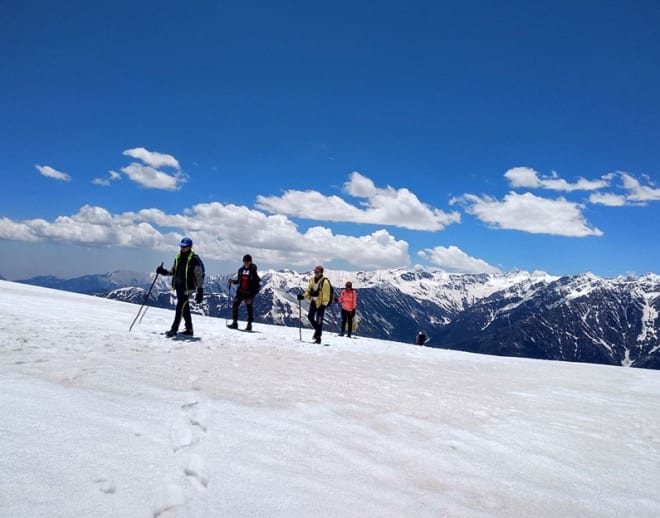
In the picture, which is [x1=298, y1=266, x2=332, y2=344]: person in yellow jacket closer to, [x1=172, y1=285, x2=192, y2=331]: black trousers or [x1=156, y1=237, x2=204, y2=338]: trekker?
[x1=156, y1=237, x2=204, y2=338]: trekker

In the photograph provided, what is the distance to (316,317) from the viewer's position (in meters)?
19.1

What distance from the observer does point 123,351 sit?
416 inches

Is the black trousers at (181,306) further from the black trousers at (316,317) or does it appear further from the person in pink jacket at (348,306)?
the person in pink jacket at (348,306)

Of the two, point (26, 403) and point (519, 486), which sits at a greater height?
point (26, 403)

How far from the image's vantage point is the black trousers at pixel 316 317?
706 inches

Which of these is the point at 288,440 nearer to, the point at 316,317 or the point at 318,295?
the point at 316,317

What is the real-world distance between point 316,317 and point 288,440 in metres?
13.3

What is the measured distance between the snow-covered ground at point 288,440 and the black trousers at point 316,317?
237 inches

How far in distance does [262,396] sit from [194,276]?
7989 millimetres

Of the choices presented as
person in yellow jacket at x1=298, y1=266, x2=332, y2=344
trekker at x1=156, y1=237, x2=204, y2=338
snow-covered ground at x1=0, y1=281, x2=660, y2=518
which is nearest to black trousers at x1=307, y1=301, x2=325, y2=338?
person in yellow jacket at x1=298, y1=266, x2=332, y2=344

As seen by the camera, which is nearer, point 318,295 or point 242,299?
point 242,299

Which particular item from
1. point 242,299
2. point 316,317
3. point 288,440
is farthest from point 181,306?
point 288,440

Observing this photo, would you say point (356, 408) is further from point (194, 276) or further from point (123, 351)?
point (194, 276)

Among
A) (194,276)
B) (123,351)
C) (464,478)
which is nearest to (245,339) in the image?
(194,276)
